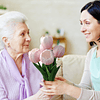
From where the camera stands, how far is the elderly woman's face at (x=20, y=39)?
3.05 feet

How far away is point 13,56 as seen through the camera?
3.18ft

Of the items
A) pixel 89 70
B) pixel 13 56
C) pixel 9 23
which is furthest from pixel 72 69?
pixel 9 23

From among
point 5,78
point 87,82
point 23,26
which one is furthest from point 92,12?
point 5,78

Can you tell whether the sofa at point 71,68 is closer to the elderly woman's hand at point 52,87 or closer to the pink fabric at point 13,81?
the pink fabric at point 13,81

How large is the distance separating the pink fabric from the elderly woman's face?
0.09 meters

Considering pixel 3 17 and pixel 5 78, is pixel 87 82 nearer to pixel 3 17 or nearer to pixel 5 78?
pixel 5 78

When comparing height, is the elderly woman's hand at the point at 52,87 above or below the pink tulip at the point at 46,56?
below

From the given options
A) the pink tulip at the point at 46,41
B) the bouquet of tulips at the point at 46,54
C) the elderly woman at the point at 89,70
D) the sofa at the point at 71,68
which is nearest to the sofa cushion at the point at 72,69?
the sofa at the point at 71,68

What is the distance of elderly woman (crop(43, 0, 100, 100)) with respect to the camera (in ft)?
2.64

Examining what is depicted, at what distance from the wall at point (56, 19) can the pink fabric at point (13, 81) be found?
3687 millimetres

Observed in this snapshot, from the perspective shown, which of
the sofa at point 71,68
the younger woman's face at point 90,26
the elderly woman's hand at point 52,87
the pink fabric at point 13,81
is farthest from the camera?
the sofa at point 71,68

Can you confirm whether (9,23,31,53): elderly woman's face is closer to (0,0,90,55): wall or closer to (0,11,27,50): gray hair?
(0,11,27,50): gray hair

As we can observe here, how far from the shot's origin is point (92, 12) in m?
1.01

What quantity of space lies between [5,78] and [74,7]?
4.22 meters
